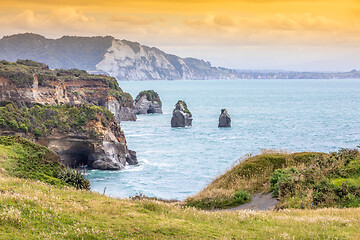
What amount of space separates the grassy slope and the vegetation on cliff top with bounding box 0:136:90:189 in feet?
28.9

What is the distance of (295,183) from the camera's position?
20.6 m

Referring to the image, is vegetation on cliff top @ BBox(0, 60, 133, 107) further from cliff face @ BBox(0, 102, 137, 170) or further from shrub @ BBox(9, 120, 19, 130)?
shrub @ BBox(9, 120, 19, 130)

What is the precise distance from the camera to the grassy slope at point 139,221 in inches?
422

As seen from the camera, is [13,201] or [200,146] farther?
[200,146]

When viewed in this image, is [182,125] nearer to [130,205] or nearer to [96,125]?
[96,125]

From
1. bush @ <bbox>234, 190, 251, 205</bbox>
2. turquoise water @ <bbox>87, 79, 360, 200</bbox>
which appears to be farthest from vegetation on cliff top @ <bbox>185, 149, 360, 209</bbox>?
turquoise water @ <bbox>87, 79, 360, 200</bbox>

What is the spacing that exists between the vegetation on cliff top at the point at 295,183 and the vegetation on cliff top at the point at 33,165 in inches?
299

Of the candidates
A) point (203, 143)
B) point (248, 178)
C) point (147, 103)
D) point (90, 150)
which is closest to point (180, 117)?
point (203, 143)

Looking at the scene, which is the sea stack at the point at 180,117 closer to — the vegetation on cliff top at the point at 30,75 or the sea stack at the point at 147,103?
the vegetation on cliff top at the point at 30,75

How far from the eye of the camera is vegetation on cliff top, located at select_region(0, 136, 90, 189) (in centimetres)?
2433

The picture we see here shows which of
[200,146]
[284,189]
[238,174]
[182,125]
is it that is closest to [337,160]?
[284,189]

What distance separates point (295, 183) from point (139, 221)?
36.0ft

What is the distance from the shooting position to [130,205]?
1484cm

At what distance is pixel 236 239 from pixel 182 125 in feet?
352
